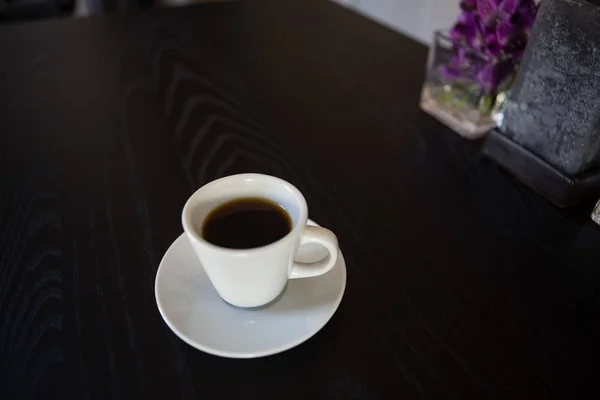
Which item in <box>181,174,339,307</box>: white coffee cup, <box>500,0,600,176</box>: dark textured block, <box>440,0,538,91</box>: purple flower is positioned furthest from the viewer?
<box>440,0,538,91</box>: purple flower

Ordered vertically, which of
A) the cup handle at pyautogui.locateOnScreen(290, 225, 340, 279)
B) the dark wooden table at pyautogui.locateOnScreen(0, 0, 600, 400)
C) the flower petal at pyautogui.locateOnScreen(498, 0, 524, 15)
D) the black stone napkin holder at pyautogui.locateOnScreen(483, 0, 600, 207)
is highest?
the flower petal at pyautogui.locateOnScreen(498, 0, 524, 15)

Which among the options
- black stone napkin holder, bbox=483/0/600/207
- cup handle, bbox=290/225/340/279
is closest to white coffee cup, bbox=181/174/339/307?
cup handle, bbox=290/225/340/279

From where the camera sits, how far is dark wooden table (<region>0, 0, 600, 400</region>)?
16.3 inches

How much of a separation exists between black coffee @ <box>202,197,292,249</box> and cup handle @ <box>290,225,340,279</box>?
0.02 metres

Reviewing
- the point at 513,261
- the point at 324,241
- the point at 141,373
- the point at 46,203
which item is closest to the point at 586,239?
the point at 513,261

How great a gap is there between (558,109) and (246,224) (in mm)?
379

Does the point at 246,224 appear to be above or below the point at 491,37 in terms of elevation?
below

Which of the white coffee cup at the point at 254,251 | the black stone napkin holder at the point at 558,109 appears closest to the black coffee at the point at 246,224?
the white coffee cup at the point at 254,251

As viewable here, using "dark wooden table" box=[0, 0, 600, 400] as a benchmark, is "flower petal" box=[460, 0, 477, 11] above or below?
above

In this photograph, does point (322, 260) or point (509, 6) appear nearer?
point (322, 260)

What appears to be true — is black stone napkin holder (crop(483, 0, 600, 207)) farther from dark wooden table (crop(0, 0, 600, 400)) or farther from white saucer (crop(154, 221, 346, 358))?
white saucer (crop(154, 221, 346, 358))

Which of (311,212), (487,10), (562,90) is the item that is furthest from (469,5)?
(311,212)

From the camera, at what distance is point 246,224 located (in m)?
0.44

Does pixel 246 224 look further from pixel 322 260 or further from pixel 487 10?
pixel 487 10
